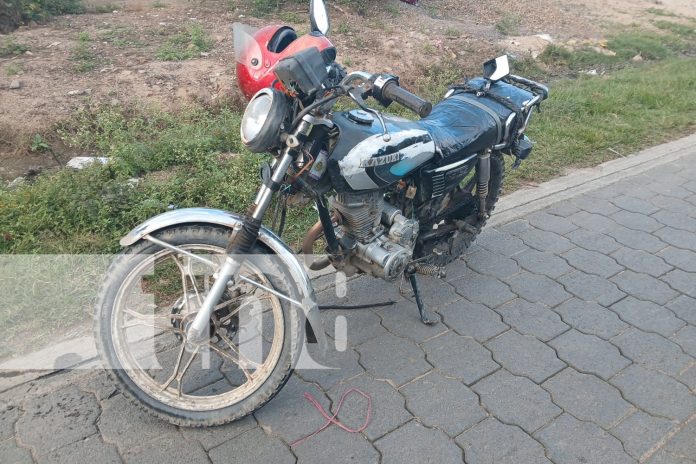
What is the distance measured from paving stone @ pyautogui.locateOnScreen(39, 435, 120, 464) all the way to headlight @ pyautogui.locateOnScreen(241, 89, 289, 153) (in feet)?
4.51

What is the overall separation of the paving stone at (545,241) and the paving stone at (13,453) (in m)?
3.23

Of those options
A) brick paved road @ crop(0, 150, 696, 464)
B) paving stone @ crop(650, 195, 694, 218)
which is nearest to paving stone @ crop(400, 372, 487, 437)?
brick paved road @ crop(0, 150, 696, 464)

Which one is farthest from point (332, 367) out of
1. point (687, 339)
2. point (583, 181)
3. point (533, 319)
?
point (583, 181)

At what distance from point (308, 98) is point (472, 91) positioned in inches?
62.0

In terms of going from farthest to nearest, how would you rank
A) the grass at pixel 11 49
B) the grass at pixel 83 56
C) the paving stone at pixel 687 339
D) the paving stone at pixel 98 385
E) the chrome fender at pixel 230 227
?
1. the grass at pixel 11 49
2. the grass at pixel 83 56
3. the paving stone at pixel 687 339
4. the paving stone at pixel 98 385
5. the chrome fender at pixel 230 227

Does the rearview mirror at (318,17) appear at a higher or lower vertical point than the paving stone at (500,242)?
higher

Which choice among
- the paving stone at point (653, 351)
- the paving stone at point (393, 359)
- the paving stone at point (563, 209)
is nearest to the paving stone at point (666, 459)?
the paving stone at point (653, 351)

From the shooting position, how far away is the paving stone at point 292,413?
104 inches

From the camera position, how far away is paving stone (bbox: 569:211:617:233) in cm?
446

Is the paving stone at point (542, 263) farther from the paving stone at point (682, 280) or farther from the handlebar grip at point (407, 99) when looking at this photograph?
the handlebar grip at point (407, 99)

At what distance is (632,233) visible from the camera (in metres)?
4.39

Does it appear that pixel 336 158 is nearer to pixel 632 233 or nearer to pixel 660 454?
pixel 660 454

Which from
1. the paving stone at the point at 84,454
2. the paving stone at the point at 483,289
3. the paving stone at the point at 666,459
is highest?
the paving stone at the point at 666,459

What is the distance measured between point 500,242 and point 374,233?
1.55 m
